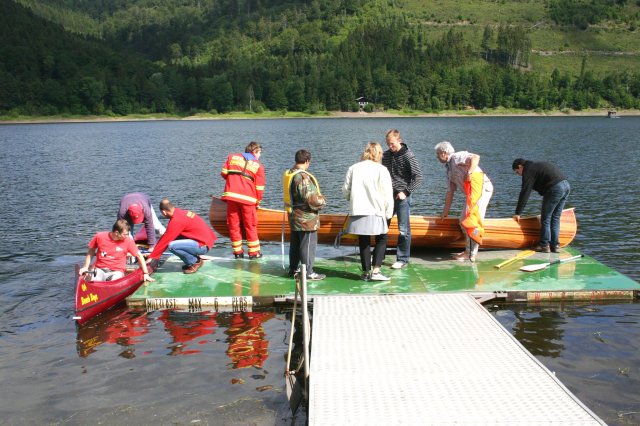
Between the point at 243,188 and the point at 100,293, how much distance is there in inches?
122

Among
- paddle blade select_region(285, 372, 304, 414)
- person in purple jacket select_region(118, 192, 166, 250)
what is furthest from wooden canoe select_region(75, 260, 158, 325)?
paddle blade select_region(285, 372, 304, 414)

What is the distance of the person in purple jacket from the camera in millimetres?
11922

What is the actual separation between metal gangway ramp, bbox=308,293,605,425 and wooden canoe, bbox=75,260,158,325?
3.71 metres

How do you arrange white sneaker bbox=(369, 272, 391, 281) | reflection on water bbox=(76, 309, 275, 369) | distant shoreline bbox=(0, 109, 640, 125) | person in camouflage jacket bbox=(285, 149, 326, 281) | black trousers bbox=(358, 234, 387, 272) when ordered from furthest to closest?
distant shoreline bbox=(0, 109, 640, 125), white sneaker bbox=(369, 272, 391, 281), black trousers bbox=(358, 234, 387, 272), person in camouflage jacket bbox=(285, 149, 326, 281), reflection on water bbox=(76, 309, 275, 369)

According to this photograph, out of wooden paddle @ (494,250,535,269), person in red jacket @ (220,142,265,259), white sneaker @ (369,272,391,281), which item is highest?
person in red jacket @ (220,142,265,259)

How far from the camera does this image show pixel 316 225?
993 centimetres

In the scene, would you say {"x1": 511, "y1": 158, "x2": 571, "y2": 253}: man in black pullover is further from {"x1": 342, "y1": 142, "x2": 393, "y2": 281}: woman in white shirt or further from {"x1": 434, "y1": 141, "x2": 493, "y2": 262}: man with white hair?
{"x1": 342, "y1": 142, "x2": 393, "y2": 281}: woman in white shirt

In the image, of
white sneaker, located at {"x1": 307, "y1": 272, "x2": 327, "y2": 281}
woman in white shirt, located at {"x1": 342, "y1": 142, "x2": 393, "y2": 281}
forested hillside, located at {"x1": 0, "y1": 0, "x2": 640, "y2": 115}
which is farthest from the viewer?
forested hillside, located at {"x1": 0, "y1": 0, "x2": 640, "y2": 115}

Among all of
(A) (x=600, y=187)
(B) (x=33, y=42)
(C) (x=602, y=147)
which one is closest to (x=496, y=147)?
(C) (x=602, y=147)

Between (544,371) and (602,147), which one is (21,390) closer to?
(544,371)

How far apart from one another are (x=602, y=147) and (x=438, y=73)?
125 metres

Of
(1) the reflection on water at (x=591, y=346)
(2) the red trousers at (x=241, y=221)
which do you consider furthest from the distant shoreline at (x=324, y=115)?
(1) the reflection on water at (x=591, y=346)

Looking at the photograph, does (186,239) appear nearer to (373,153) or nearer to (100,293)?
(100,293)

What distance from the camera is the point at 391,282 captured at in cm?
1031
